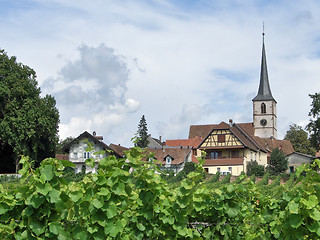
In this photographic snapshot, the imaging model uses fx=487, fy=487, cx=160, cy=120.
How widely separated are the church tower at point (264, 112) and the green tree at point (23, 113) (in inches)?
1891

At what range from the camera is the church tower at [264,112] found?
8781 cm

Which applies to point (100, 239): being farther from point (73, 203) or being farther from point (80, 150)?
point (80, 150)

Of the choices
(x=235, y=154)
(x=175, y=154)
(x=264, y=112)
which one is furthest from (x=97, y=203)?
(x=264, y=112)

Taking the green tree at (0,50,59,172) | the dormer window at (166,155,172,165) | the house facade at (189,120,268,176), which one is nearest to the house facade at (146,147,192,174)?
the dormer window at (166,155,172,165)

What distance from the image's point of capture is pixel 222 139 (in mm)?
61688

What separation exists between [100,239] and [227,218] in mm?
1831

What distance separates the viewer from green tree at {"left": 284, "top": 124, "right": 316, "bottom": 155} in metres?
84.9

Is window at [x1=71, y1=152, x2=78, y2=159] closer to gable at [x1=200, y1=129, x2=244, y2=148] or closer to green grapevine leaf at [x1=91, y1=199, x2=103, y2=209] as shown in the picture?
gable at [x1=200, y1=129, x2=244, y2=148]

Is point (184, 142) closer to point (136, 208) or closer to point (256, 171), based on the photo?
point (256, 171)

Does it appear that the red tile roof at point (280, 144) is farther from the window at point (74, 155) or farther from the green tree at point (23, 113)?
the green tree at point (23, 113)

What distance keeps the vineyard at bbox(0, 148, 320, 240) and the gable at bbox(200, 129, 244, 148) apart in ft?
180

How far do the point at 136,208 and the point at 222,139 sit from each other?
56168 mm

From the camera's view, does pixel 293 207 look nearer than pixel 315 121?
Yes

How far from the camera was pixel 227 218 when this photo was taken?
6.43m
